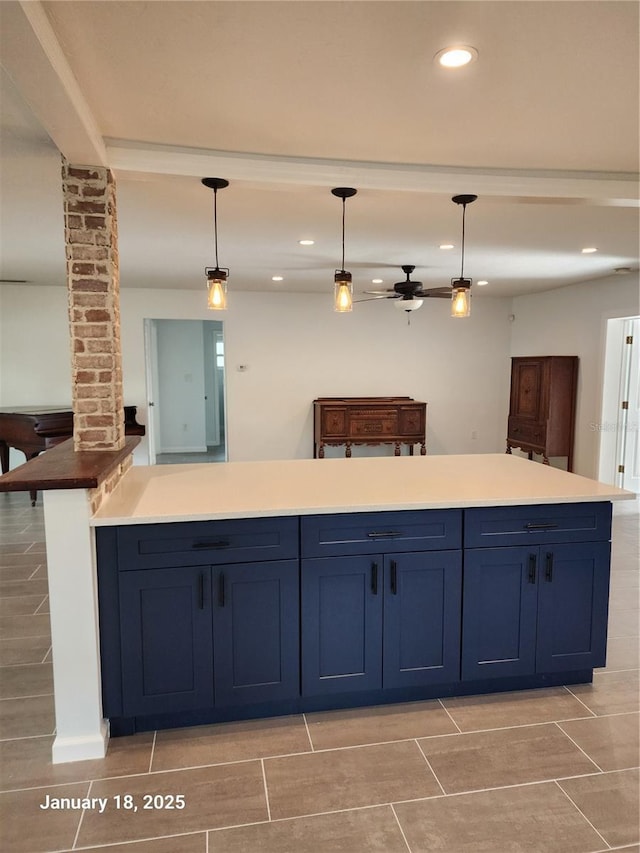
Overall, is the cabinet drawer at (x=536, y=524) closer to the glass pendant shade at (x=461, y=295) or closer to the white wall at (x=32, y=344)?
the glass pendant shade at (x=461, y=295)

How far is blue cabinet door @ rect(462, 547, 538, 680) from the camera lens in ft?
7.31

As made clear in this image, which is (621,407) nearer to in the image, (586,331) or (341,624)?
(586,331)

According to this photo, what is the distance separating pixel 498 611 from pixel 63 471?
179 centimetres

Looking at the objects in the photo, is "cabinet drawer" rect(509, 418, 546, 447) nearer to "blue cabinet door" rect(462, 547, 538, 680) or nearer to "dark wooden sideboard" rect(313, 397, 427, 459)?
"dark wooden sideboard" rect(313, 397, 427, 459)

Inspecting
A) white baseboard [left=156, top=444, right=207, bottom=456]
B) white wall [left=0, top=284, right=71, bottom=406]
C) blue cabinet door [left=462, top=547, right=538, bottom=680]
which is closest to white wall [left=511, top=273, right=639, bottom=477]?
blue cabinet door [left=462, top=547, right=538, bottom=680]

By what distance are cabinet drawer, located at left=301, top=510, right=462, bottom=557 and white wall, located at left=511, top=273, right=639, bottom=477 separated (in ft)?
14.4

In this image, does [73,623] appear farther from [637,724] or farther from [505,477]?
[637,724]

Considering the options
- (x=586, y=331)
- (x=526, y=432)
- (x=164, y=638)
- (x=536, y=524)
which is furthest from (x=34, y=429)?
(x=586, y=331)

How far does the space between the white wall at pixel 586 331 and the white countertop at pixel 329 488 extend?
3.45 m

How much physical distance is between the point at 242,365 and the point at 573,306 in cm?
402

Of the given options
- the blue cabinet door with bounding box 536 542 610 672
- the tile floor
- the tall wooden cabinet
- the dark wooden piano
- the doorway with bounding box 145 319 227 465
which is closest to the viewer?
the tile floor

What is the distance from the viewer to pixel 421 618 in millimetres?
2199

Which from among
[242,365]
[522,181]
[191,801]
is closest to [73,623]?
[191,801]

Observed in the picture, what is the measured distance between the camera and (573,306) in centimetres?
626
